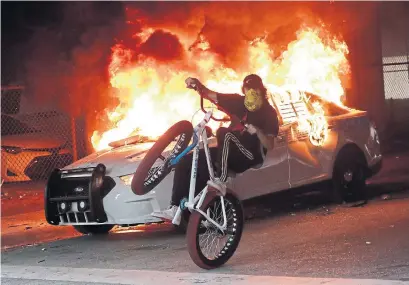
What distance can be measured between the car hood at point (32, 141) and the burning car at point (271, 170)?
5774 millimetres

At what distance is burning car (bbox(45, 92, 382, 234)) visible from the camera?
28.3 feet

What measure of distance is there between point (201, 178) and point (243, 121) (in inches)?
26.1

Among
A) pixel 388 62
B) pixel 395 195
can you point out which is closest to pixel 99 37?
pixel 395 195

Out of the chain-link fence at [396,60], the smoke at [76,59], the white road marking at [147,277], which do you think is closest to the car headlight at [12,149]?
the smoke at [76,59]

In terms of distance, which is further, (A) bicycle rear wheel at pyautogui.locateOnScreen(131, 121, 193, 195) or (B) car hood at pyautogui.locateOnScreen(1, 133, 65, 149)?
(B) car hood at pyautogui.locateOnScreen(1, 133, 65, 149)

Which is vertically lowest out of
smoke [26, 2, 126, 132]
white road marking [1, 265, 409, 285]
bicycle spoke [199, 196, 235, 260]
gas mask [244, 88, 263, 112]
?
white road marking [1, 265, 409, 285]

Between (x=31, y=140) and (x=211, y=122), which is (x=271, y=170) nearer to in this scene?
(x=211, y=122)

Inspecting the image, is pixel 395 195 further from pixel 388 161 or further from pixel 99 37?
pixel 99 37

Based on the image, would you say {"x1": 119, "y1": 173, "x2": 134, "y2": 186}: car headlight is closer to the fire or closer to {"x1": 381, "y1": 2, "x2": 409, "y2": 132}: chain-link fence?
the fire

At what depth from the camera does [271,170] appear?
9.64 m

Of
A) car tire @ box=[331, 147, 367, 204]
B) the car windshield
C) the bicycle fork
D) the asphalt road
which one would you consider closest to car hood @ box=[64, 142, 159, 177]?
the asphalt road

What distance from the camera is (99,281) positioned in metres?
6.95

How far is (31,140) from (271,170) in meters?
6.98

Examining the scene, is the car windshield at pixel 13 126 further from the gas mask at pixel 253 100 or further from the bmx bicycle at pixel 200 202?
the bmx bicycle at pixel 200 202
